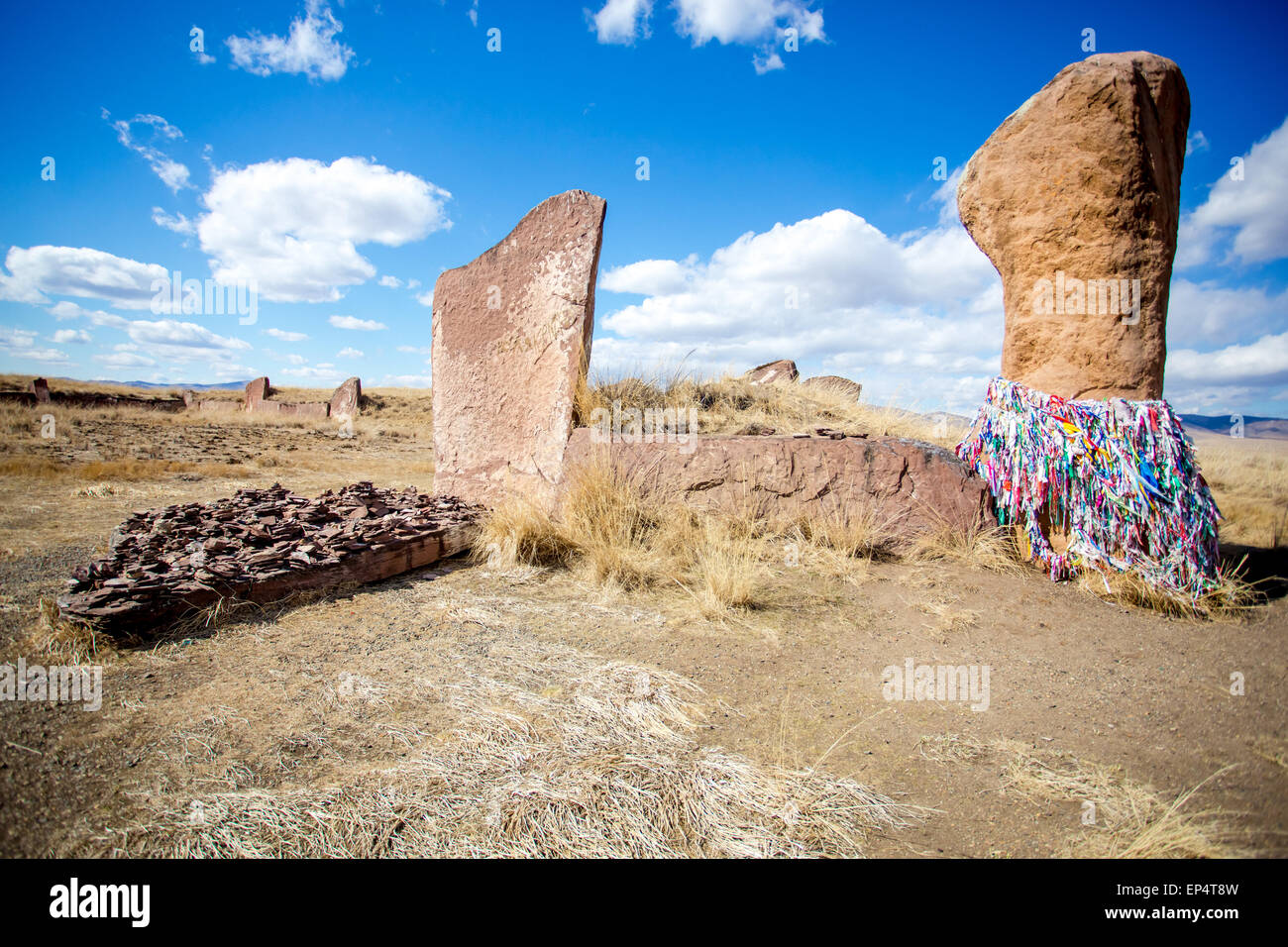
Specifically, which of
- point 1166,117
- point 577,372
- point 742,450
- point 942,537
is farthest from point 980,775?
point 1166,117

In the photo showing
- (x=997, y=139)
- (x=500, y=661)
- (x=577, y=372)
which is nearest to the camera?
(x=500, y=661)

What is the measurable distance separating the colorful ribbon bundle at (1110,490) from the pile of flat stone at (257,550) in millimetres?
3800

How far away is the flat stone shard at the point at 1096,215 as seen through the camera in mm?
3812

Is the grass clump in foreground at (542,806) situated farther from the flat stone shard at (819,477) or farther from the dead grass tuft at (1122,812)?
the flat stone shard at (819,477)

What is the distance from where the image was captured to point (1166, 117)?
406cm

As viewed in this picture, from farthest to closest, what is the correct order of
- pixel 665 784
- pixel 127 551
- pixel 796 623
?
pixel 127 551 < pixel 796 623 < pixel 665 784

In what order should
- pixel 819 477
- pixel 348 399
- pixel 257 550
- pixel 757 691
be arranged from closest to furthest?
pixel 757 691, pixel 257 550, pixel 819 477, pixel 348 399

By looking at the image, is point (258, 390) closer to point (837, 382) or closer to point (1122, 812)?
point (837, 382)

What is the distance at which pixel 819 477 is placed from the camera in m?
4.32

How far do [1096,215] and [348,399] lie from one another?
19.7 meters

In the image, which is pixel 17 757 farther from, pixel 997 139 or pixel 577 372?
pixel 997 139

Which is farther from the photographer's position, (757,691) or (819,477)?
(819,477)

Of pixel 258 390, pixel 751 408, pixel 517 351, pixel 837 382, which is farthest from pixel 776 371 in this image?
pixel 258 390

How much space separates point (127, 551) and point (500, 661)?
7.83 feet
